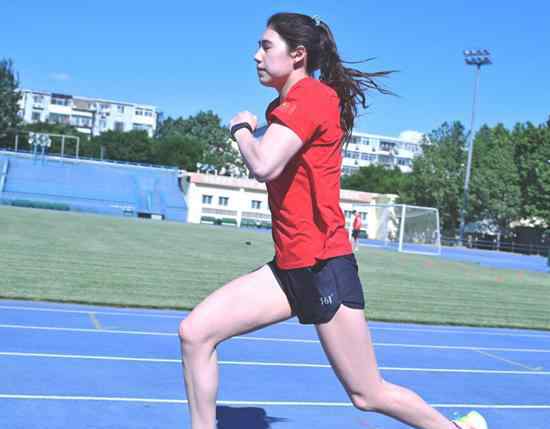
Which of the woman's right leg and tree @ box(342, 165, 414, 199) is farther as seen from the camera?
tree @ box(342, 165, 414, 199)

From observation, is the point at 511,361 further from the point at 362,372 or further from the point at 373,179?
the point at 373,179

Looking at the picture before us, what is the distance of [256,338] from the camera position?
25.5 feet

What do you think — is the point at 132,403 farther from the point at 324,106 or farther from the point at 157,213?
the point at 157,213

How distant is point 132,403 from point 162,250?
16.1 meters

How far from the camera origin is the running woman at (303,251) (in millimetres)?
3082

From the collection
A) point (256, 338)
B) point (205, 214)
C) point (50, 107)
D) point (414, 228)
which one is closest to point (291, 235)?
point (256, 338)

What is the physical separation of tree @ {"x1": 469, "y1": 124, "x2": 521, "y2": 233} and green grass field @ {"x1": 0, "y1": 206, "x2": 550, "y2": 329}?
36997 mm

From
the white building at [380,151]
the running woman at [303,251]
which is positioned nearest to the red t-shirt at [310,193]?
the running woman at [303,251]

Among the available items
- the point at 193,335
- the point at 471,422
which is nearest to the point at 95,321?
the point at 193,335

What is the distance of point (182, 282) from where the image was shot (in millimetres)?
12945

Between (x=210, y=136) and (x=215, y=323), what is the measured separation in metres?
101

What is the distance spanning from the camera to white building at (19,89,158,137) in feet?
405

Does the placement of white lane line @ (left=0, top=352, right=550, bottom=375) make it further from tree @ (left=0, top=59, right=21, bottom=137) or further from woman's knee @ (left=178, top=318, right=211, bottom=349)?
tree @ (left=0, top=59, right=21, bottom=137)

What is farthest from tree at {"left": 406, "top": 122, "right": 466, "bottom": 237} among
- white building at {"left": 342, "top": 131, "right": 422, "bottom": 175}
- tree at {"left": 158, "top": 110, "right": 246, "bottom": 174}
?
white building at {"left": 342, "top": 131, "right": 422, "bottom": 175}
